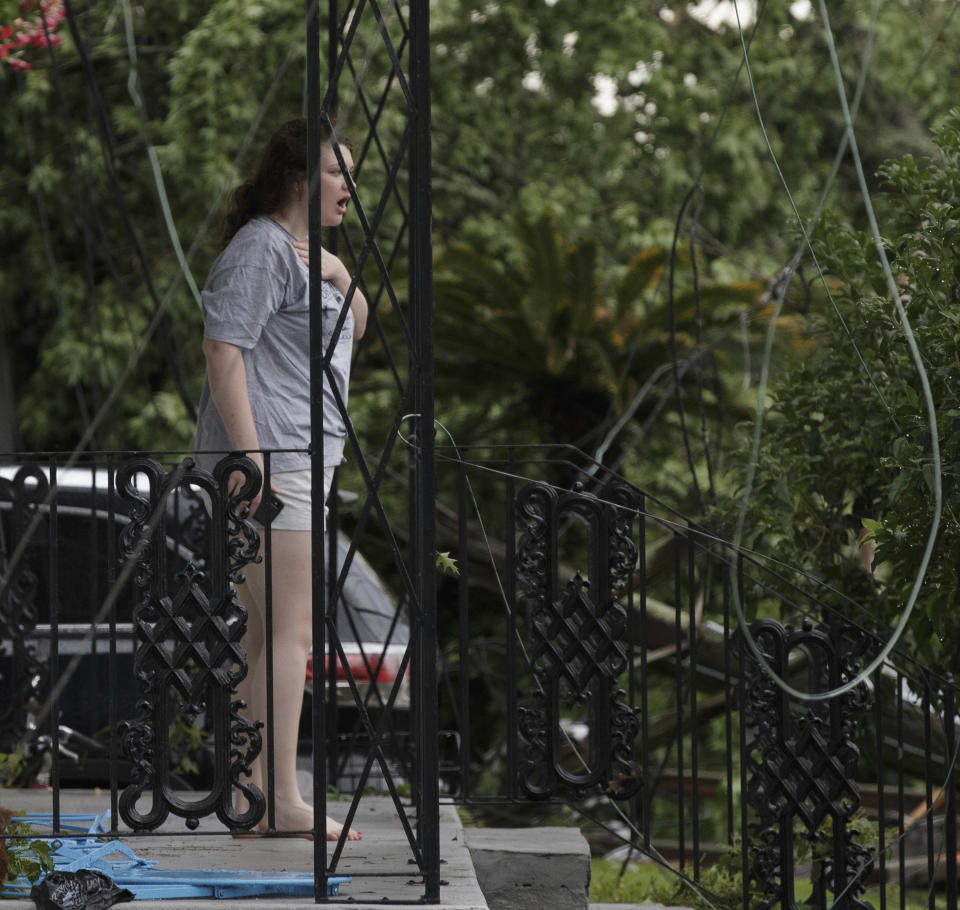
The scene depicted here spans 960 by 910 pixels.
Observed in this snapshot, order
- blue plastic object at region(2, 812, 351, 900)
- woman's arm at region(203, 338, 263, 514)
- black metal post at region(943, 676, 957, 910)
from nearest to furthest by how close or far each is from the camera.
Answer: blue plastic object at region(2, 812, 351, 900)
woman's arm at region(203, 338, 263, 514)
black metal post at region(943, 676, 957, 910)

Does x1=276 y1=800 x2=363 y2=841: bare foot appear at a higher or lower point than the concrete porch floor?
higher

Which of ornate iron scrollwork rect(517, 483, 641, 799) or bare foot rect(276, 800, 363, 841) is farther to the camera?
ornate iron scrollwork rect(517, 483, 641, 799)

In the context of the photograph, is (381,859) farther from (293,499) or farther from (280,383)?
(280,383)

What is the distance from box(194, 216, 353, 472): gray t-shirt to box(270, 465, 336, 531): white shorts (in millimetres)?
26

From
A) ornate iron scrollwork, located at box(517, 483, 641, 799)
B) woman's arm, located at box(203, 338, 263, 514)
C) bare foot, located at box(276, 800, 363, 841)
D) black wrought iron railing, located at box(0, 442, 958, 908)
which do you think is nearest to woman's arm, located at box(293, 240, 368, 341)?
woman's arm, located at box(203, 338, 263, 514)

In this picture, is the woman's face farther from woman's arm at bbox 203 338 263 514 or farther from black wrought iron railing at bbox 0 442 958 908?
black wrought iron railing at bbox 0 442 958 908

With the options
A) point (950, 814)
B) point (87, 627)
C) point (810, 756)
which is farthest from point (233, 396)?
point (950, 814)

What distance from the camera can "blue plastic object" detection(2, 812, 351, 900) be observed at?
10.1 feet

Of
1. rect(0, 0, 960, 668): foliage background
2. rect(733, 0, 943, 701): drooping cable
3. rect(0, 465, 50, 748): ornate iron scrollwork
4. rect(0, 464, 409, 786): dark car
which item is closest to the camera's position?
rect(733, 0, 943, 701): drooping cable

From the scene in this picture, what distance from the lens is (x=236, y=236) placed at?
361cm

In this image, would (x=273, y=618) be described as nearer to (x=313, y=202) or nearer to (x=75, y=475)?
(x=313, y=202)

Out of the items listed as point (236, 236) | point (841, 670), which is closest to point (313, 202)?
point (236, 236)

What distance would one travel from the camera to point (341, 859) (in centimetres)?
347

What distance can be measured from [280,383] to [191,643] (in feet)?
2.50
